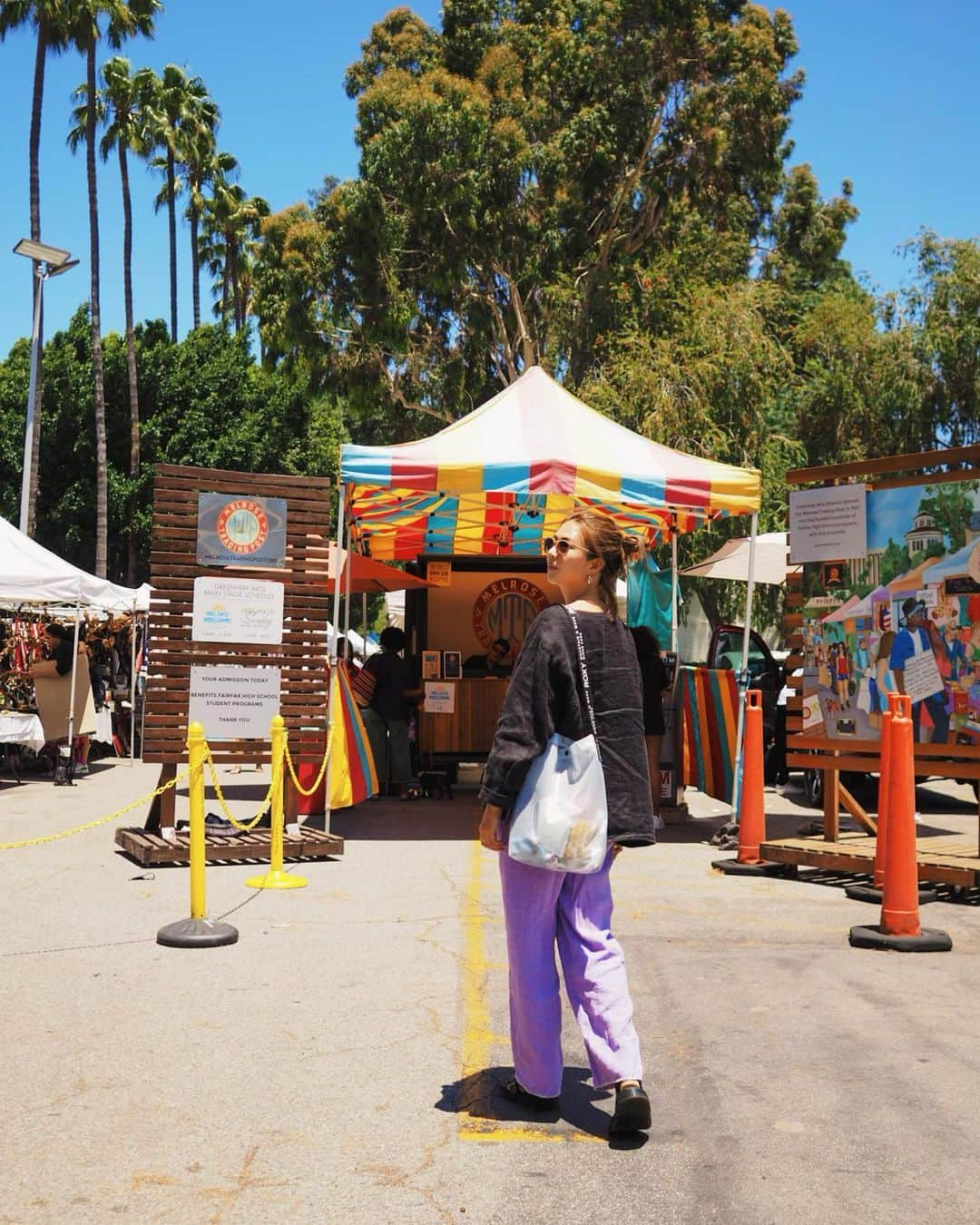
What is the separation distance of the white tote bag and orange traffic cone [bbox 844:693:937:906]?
3.44 metres

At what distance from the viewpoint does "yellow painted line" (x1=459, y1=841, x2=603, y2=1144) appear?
4277mm

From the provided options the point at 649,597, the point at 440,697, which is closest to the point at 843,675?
the point at 649,597

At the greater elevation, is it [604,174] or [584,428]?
[604,174]

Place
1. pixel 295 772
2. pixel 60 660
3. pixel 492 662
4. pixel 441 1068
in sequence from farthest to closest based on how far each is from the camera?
pixel 60 660, pixel 492 662, pixel 295 772, pixel 441 1068

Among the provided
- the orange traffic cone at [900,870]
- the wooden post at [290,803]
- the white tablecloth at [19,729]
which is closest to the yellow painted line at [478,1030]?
the wooden post at [290,803]

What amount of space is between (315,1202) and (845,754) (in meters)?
7.43

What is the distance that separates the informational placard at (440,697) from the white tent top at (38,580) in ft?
14.6

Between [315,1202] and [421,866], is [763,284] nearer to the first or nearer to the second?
[421,866]

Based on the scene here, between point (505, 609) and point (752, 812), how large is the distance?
7.58 metres

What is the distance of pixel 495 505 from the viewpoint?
14906 millimetres

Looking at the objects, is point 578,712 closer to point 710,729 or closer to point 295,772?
point 295,772

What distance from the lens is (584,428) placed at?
1278cm

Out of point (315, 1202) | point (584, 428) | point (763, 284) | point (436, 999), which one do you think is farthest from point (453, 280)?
point (315, 1202)

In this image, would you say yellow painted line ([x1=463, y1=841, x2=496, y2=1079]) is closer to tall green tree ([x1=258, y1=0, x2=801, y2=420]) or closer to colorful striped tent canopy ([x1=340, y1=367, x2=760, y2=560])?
colorful striped tent canopy ([x1=340, y1=367, x2=760, y2=560])
